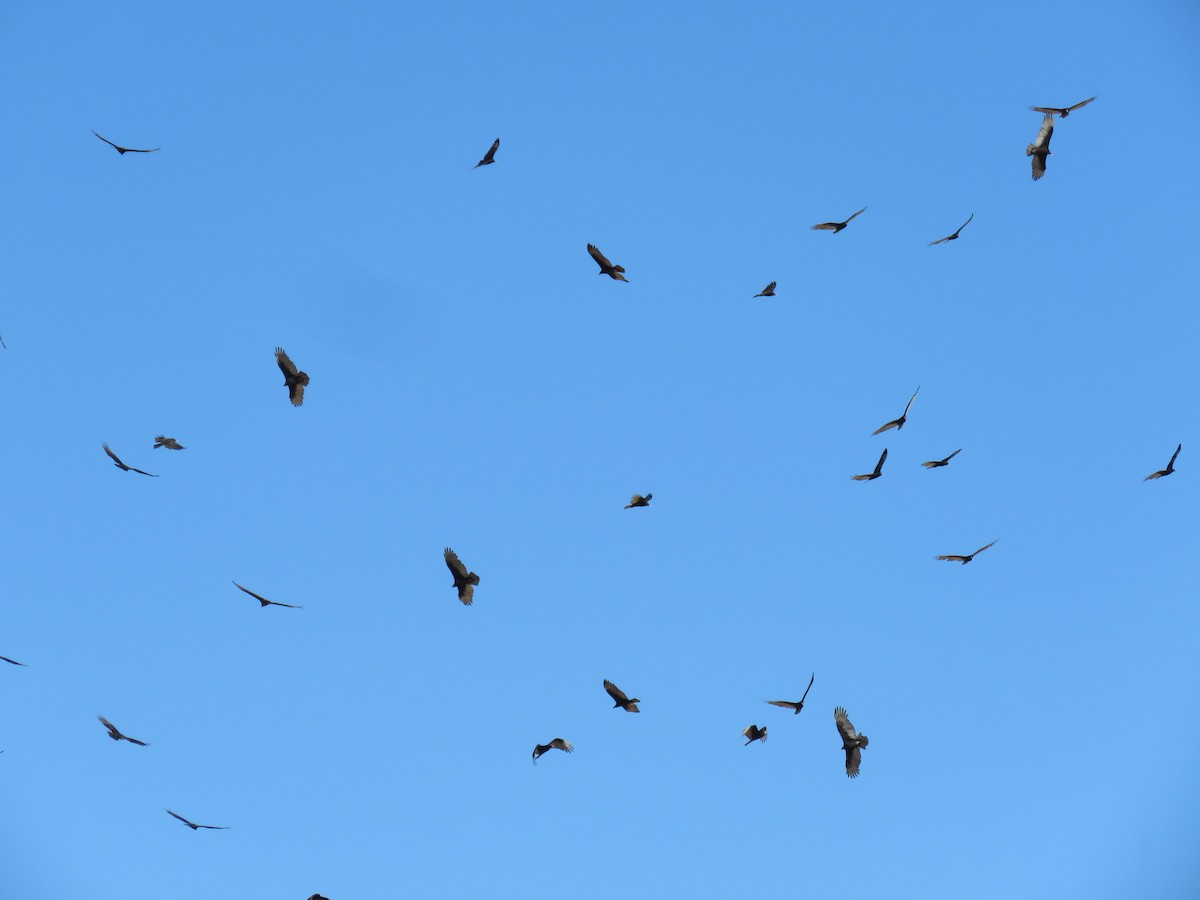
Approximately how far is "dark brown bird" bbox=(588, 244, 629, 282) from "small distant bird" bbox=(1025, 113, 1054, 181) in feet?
40.3

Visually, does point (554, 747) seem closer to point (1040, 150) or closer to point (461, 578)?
point (461, 578)

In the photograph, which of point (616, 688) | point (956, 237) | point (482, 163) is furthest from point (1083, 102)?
point (616, 688)

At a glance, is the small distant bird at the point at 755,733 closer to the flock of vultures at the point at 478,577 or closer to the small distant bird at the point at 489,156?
the flock of vultures at the point at 478,577

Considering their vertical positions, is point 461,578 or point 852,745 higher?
point 461,578

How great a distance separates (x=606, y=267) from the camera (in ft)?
127

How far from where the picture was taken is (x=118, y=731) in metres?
40.8

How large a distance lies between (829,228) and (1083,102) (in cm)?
854

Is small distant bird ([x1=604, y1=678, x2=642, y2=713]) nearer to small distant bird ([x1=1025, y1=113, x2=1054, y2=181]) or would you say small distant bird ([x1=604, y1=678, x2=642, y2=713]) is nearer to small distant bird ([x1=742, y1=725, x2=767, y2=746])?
small distant bird ([x1=742, y1=725, x2=767, y2=746])

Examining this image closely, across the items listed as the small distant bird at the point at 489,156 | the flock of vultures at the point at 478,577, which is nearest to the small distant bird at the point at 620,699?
the flock of vultures at the point at 478,577

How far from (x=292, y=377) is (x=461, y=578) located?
7.87 m

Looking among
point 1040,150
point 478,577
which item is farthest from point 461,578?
point 1040,150

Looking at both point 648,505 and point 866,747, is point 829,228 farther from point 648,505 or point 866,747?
point 866,747

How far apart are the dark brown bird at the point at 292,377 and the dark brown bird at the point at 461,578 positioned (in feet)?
21.9

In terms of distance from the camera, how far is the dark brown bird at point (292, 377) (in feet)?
123
